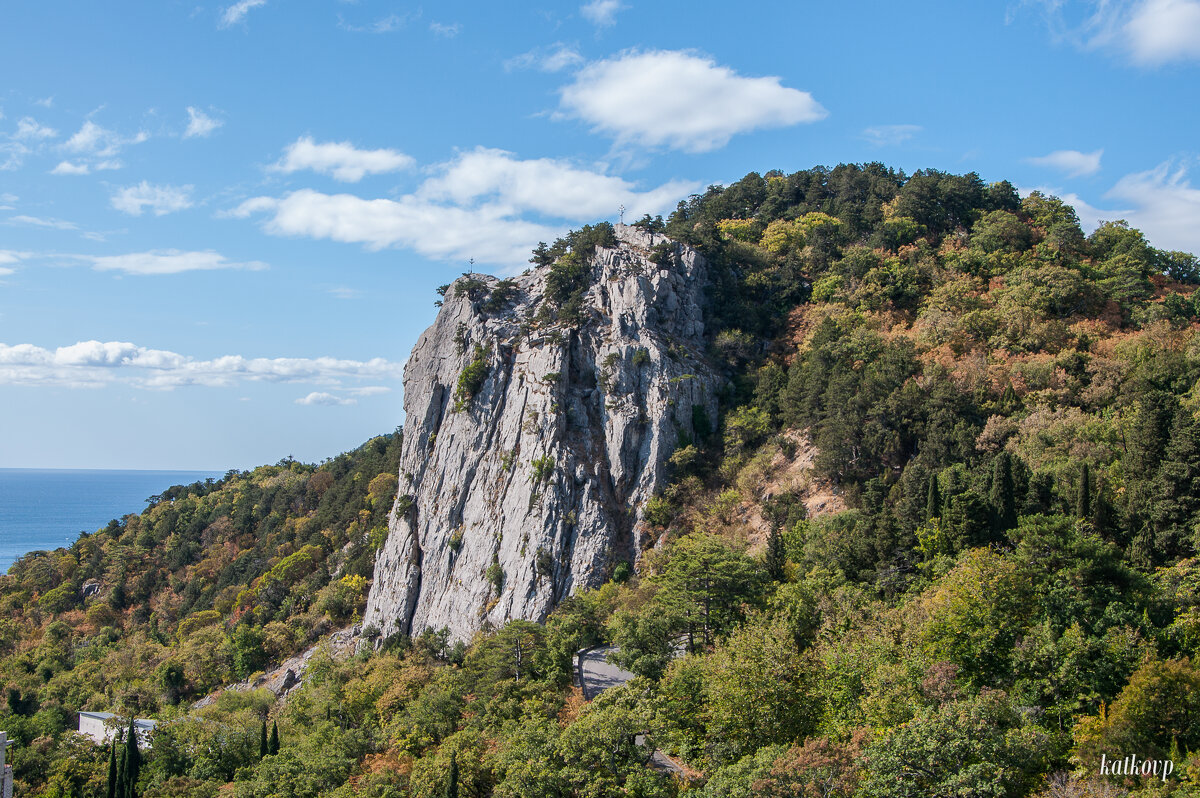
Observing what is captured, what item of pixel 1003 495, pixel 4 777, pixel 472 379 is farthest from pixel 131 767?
pixel 1003 495

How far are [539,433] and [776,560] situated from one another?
2036 cm

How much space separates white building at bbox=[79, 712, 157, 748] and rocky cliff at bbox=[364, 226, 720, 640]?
14.3m

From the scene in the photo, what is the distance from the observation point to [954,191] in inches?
2542

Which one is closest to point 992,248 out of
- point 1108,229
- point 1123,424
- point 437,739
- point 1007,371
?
point 1108,229

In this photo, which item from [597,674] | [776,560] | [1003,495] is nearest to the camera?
[1003,495]

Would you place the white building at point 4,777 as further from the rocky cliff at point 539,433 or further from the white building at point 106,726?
the rocky cliff at point 539,433

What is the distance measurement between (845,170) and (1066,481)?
50744 mm

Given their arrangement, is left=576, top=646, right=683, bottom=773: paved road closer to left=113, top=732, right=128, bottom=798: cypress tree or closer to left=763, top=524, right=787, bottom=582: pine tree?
left=763, top=524, right=787, bottom=582: pine tree

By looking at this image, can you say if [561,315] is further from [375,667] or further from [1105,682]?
[1105,682]

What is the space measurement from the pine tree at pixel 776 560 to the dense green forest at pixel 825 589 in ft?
0.39

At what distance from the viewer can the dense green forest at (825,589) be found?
75.7ft

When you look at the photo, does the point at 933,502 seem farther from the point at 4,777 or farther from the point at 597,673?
the point at 4,777

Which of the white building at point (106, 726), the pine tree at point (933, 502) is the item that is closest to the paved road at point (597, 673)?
the pine tree at point (933, 502)

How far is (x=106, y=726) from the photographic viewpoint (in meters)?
46.4
